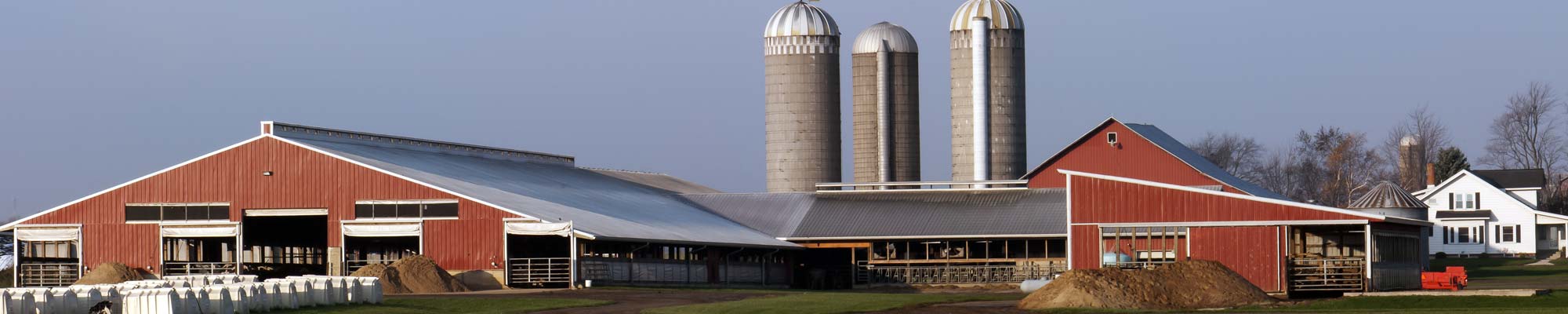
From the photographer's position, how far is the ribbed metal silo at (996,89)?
85000mm

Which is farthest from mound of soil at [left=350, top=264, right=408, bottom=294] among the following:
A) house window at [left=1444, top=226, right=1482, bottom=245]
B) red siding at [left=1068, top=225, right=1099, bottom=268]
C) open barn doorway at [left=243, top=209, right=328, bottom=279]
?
house window at [left=1444, top=226, right=1482, bottom=245]

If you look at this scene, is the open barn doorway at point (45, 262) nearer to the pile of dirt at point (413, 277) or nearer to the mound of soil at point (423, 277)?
the pile of dirt at point (413, 277)

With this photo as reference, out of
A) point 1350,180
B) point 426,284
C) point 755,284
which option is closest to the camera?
point 426,284

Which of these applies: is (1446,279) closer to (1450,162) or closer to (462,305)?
(462,305)

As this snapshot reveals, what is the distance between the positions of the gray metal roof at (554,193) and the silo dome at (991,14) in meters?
15.5

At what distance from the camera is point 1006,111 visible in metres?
85.2

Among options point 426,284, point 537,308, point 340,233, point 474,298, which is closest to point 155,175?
point 340,233

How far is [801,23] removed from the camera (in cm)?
8700

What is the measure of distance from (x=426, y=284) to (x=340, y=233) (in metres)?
5.67

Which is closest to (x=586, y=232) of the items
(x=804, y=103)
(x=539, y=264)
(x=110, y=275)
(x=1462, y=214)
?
(x=539, y=264)

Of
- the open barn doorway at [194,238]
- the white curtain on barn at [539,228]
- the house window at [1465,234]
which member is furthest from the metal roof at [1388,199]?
the open barn doorway at [194,238]

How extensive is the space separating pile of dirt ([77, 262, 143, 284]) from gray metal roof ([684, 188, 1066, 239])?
22.6 m

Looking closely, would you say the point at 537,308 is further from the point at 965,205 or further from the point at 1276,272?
the point at 965,205

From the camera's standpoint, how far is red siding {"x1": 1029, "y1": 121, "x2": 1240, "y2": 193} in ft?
242
